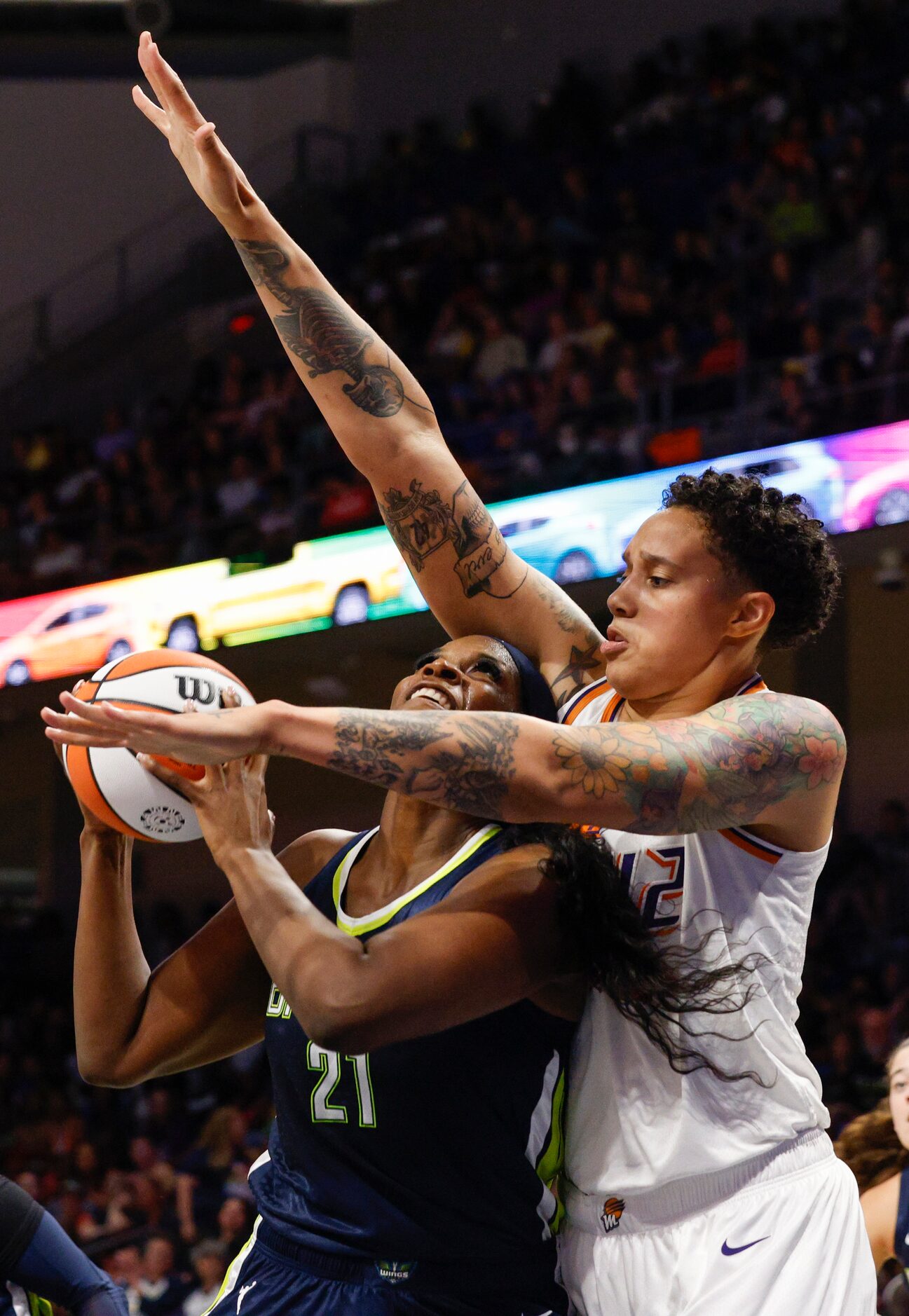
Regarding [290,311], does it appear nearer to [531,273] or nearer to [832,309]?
[832,309]

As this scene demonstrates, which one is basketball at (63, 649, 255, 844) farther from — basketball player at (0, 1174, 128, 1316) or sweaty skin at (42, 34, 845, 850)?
basketball player at (0, 1174, 128, 1316)

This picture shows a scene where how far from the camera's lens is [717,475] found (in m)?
2.80

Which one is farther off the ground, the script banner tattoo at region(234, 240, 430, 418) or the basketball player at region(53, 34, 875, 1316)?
the script banner tattoo at region(234, 240, 430, 418)

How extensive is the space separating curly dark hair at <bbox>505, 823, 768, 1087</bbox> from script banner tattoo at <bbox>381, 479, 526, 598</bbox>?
2.34ft

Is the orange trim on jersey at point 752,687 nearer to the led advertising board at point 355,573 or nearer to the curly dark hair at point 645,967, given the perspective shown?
the curly dark hair at point 645,967

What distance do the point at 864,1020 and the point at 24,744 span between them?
409 inches

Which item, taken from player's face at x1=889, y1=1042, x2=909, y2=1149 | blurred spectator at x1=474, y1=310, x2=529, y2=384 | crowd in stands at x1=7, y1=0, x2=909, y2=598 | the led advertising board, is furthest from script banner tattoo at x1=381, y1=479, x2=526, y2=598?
blurred spectator at x1=474, y1=310, x2=529, y2=384

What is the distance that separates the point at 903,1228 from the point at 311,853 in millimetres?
2689

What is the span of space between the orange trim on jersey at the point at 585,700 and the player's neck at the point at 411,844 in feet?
0.95

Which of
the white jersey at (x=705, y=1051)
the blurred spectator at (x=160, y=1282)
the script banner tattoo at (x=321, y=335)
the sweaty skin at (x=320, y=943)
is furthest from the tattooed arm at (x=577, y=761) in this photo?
the blurred spectator at (x=160, y=1282)

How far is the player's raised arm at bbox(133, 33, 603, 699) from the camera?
3.12 metres

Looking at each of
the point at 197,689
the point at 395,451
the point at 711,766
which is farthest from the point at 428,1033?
the point at 395,451

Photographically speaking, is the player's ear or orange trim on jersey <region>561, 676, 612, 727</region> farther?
orange trim on jersey <region>561, 676, 612, 727</region>

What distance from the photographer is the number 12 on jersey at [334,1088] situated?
2.63 meters
